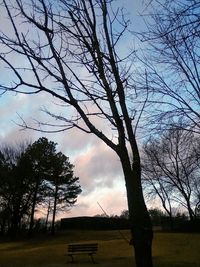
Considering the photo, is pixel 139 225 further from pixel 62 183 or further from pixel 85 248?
pixel 62 183

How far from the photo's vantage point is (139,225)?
7.61 meters

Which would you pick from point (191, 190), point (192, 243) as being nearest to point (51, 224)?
point (191, 190)

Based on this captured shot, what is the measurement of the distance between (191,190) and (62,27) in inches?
1619

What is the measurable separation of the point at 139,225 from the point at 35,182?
5196cm

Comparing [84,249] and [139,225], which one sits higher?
[84,249]

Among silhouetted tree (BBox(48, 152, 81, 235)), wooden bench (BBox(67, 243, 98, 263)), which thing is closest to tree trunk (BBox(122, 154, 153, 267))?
wooden bench (BBox(67, 243, 98, 263))

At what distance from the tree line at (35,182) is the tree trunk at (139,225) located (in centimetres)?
5021

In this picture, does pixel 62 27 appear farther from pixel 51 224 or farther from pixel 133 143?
pixel 51 224

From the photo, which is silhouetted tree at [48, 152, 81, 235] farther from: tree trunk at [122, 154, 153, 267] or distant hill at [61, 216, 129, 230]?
tree trunk at [122, 154, 153, 267]

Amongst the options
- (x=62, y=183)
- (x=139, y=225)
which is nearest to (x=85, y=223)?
(x=62, y=183)

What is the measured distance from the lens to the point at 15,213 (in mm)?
59594

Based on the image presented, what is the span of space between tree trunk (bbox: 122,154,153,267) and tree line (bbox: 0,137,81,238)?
50.2 metres

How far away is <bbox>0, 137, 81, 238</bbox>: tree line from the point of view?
58.1 meters

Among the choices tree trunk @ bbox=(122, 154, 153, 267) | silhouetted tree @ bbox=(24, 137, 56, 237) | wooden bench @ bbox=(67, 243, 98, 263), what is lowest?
tree trunk @ bbox=(122, 154, 153, 267)
